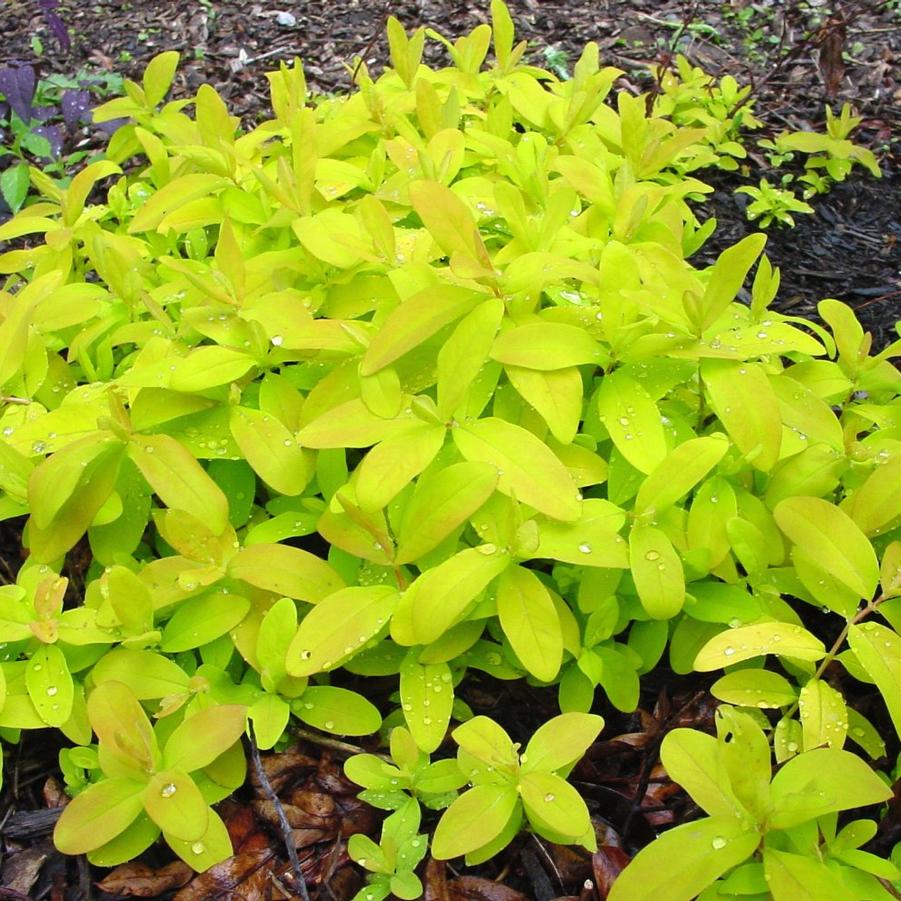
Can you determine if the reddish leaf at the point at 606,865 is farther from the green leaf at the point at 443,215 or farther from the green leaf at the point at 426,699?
the green leaf at the point at 443,215

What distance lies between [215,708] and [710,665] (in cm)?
79

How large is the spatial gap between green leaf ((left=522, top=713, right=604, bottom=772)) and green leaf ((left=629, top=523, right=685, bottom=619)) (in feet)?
0.69

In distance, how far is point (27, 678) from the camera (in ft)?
4.87

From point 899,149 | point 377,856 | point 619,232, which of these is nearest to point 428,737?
point 377,856

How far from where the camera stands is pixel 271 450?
1596mm

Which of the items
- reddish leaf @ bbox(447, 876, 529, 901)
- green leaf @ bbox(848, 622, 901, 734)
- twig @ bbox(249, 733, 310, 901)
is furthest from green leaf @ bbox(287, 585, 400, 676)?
green leaf @ bbox(848, 622, 901, 734)

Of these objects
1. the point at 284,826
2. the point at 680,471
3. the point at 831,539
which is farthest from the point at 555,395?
the point at 284,826

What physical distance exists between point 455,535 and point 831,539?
63cm

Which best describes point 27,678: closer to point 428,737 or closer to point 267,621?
point 267,621

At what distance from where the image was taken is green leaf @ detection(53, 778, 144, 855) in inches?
51.6

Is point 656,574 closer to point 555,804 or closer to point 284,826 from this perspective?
point 555,804

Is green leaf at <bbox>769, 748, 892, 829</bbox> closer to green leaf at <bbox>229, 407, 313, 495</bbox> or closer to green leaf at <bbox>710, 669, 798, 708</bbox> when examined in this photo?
green leaf at <bbox>710, 669, 798, 708</bbox>

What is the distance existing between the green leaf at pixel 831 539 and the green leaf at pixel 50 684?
1241 mm

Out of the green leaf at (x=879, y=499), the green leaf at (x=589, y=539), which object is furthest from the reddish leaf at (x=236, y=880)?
the green leaf at (x=879, y=499)
